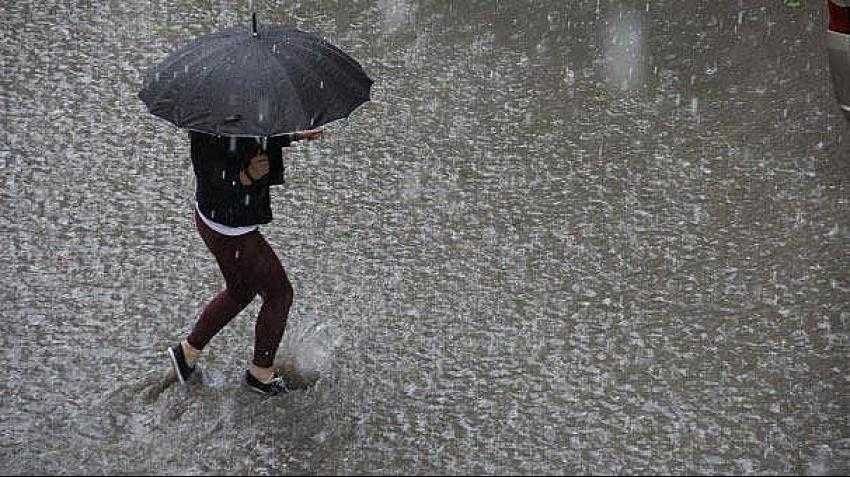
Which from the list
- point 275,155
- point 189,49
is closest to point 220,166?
point 275,155

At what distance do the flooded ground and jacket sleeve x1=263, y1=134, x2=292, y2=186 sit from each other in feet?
3.42

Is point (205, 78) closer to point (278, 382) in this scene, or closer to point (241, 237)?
point (241, 237)

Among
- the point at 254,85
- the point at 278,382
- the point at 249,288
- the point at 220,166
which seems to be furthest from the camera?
the point at 278,382

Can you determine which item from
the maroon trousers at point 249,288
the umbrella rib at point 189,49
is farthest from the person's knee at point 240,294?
the umbrella rib at point 189,49

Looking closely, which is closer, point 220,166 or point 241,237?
point 220,166

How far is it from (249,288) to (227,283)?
3.9 inches

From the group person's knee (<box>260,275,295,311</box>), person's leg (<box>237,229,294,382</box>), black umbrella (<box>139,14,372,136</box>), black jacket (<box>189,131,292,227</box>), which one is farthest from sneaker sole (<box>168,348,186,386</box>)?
black umbrella (<box>139,14,372,136</box>)

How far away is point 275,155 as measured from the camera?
4.69m

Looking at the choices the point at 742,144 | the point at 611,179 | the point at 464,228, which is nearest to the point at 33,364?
the point at 464,228

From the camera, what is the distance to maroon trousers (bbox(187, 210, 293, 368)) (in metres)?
4.76

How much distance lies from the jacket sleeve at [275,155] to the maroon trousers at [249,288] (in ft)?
0.81

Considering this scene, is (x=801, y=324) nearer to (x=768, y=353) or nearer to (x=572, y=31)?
(x=768, y=353)

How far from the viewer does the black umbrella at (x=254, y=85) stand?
4406mm

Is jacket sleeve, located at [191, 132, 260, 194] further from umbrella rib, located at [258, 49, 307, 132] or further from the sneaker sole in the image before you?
the sneaker sole
